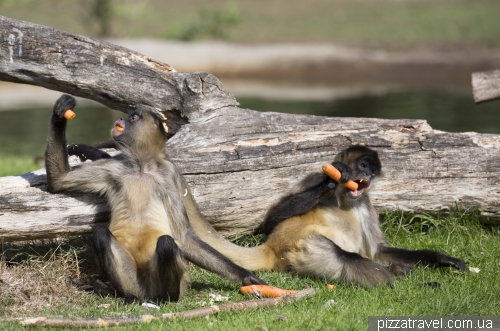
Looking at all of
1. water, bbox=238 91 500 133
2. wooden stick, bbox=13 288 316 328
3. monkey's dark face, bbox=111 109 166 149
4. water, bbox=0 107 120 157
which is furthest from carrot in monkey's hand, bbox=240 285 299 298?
water, bbox=238 91 500 133

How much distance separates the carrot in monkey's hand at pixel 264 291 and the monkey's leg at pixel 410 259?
1.38 meters

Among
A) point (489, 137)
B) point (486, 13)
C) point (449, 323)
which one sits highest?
point (486, 13)

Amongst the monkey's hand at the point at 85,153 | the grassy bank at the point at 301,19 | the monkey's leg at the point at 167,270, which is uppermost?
the grassy bank at the point at 301,19

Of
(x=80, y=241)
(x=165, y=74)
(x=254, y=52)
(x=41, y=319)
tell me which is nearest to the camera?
(x=41, y=319)

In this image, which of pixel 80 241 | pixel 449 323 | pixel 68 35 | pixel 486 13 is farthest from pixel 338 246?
pixel 486 13

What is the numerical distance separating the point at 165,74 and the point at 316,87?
16369 millimetres

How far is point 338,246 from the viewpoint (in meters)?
6.25

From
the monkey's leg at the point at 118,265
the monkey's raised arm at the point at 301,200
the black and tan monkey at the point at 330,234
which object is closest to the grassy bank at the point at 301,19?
the monkey's raised arm at the point at 301,200

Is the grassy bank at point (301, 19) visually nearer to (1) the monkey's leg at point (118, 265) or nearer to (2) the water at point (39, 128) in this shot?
(2) the water at point (39, 128)

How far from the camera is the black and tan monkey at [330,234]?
20.4 ft

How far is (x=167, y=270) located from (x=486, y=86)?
498 centimetres

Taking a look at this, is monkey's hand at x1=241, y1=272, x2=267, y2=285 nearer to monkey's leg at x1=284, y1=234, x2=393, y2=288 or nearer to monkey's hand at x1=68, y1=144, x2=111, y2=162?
monkey's leg at x1=284, y1=234, x2=393, y2=288

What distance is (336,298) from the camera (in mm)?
5605

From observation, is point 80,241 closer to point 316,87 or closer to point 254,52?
point 316,87
